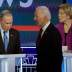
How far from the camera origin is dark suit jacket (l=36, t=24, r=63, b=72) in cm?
364

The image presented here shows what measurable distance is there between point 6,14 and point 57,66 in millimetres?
795

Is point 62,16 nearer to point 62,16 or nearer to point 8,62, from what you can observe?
point 62,16

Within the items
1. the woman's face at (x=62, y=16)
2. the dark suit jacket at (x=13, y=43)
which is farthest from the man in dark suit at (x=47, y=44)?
the dark suit jacket at (x=13, y=43)

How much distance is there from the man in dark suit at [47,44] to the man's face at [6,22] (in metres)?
0.28

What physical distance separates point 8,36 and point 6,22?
0.51ft

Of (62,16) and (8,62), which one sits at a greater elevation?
(62,16)

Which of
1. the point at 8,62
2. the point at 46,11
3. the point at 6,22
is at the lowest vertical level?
the point at 8,62

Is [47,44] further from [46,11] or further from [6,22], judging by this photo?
[6,22]

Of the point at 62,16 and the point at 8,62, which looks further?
the point at 62,16

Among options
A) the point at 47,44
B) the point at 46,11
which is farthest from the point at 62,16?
the point at 47,44

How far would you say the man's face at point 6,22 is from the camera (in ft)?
12.0

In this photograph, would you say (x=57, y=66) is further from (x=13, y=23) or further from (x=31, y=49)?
(x=13, y=23)

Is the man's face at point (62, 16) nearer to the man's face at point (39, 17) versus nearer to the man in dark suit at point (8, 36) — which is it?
the man's face at point (39, 17)

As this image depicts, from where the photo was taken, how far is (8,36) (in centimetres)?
367
